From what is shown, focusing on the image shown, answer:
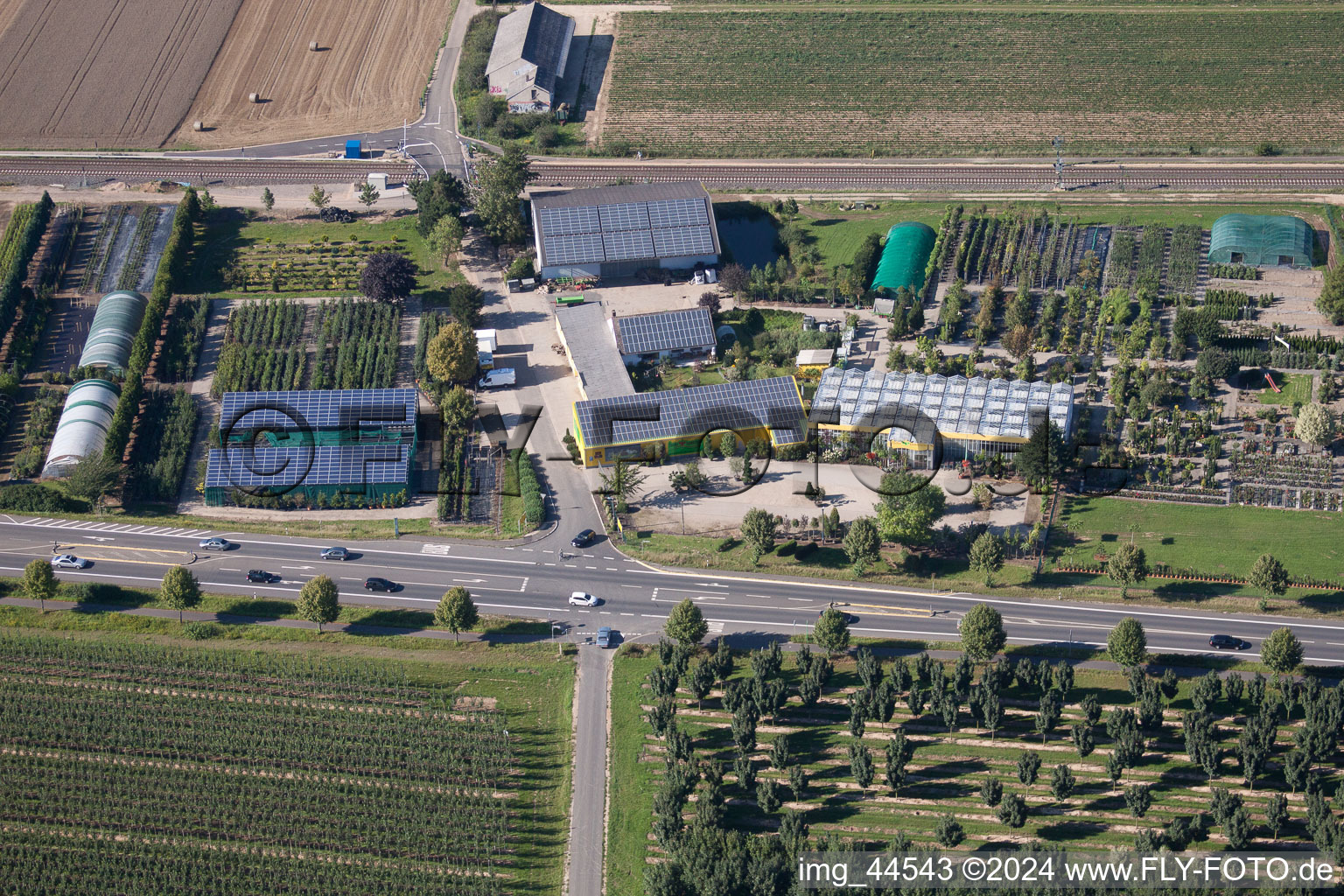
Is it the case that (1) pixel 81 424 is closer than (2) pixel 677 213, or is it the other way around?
(1) pixel 81 424

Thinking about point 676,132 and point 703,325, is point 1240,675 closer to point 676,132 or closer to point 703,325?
point 703,325

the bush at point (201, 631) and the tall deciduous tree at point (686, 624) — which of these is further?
the bush at point (201, 631)

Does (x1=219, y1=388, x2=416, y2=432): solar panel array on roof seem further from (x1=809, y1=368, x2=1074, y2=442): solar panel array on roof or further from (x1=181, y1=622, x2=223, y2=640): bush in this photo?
(x1=809, y1=368, x2=1074, y2=442): solar panel array on roof

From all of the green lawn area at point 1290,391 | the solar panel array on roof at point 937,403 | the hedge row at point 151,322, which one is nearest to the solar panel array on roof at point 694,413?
the solar panel array on roof at point 937,403

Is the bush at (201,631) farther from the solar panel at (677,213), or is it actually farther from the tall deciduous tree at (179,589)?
the solar panel at (677,213)

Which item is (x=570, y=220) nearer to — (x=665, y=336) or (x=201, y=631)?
(x=665, y=336)

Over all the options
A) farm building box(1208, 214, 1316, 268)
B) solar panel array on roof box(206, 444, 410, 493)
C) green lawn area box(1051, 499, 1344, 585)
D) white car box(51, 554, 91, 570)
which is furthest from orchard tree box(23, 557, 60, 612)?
farm building box(1208, 214, 1316, 268)

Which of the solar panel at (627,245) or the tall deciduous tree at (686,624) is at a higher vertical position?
the solar panel at (627,245)

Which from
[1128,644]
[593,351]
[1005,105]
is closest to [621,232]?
[593,351]
